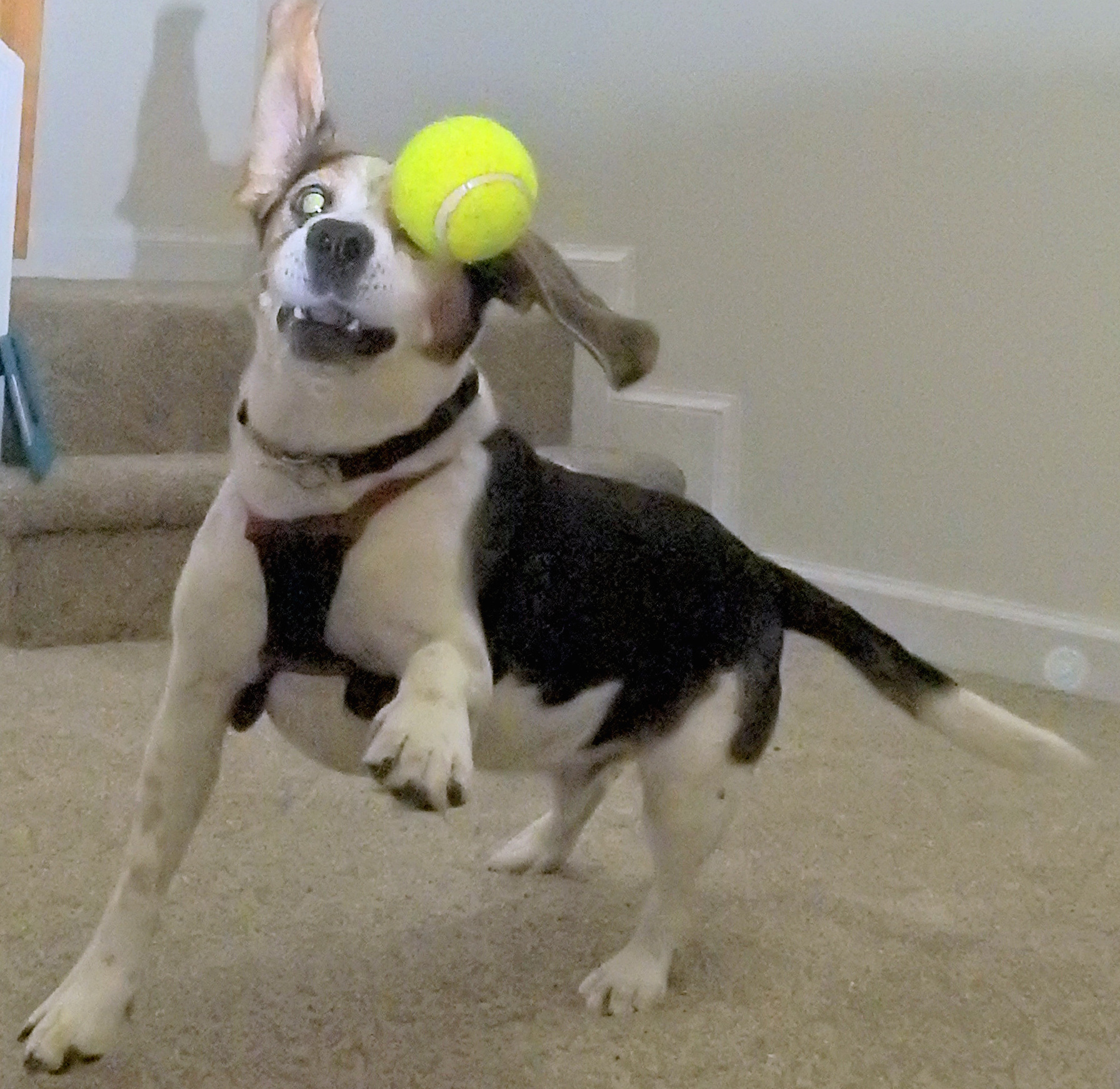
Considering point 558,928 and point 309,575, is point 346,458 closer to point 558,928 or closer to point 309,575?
point 309,575

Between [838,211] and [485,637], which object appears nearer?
[485,637]

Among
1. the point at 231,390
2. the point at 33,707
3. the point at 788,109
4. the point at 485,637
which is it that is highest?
the point at 788,109

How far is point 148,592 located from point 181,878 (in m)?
1.01

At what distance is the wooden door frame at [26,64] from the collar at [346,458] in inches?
77.6

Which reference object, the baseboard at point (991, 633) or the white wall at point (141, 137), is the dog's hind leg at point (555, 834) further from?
the white wall at point (141, 137)

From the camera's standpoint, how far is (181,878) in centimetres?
156

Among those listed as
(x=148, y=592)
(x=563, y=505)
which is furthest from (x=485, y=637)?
(x=148, y=592)

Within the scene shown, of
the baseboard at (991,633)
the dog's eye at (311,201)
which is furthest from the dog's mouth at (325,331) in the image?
the baseboard at (991,633)

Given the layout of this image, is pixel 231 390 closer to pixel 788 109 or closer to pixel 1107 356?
pixel 788 109

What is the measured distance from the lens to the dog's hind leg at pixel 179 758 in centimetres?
117

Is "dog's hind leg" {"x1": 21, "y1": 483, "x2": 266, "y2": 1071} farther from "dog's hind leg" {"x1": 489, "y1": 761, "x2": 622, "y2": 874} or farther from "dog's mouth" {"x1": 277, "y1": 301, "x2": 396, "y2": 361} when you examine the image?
"dog's hind leg" {"x1": 489, "y1": 761, "x2": 622, "y2": 874}

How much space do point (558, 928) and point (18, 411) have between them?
1479 mm

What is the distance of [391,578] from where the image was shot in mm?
1185

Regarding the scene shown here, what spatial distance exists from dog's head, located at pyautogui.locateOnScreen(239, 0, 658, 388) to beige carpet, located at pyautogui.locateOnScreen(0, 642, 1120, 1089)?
0.58 meters
